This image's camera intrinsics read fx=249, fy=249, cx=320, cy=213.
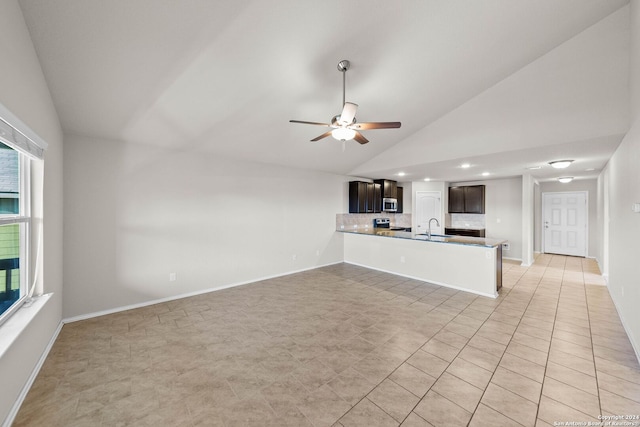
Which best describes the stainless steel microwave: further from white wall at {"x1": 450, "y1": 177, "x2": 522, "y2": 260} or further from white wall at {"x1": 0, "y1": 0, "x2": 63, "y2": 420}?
white wall at {"x1": 0, "y1": 0, "x2": 63, "y2": 420}

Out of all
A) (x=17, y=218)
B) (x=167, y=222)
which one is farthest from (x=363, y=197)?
(x=17, y=218)

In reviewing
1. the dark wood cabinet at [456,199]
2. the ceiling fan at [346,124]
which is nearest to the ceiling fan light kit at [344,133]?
the ceiling fan at [346,124]

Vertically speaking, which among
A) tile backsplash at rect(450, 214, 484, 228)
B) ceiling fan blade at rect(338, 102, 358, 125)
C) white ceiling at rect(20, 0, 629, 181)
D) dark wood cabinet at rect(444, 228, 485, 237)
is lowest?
dark wood cabinet at rect(444, 228, 485, 237)

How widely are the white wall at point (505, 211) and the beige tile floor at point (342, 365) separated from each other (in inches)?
128

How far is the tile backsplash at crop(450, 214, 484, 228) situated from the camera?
25.6 ft

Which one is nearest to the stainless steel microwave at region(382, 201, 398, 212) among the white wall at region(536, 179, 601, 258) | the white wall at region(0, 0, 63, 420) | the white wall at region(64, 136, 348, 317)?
the white wall at region(64, 136, 348, 317)

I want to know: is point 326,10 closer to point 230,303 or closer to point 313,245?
point 230,303

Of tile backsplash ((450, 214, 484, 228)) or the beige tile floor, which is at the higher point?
tile backsplash ((450, 214, 484, 228))

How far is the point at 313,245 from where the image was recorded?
238 inches

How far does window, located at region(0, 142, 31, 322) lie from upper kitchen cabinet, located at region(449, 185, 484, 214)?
9.06 meters

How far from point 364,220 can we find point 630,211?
5.20 meters

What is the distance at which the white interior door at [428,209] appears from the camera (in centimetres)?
802

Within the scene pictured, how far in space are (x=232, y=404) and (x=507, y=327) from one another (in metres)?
3.19

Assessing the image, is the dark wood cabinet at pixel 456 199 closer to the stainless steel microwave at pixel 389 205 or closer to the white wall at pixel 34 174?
the stainless steel microwave at pixel 389 205
